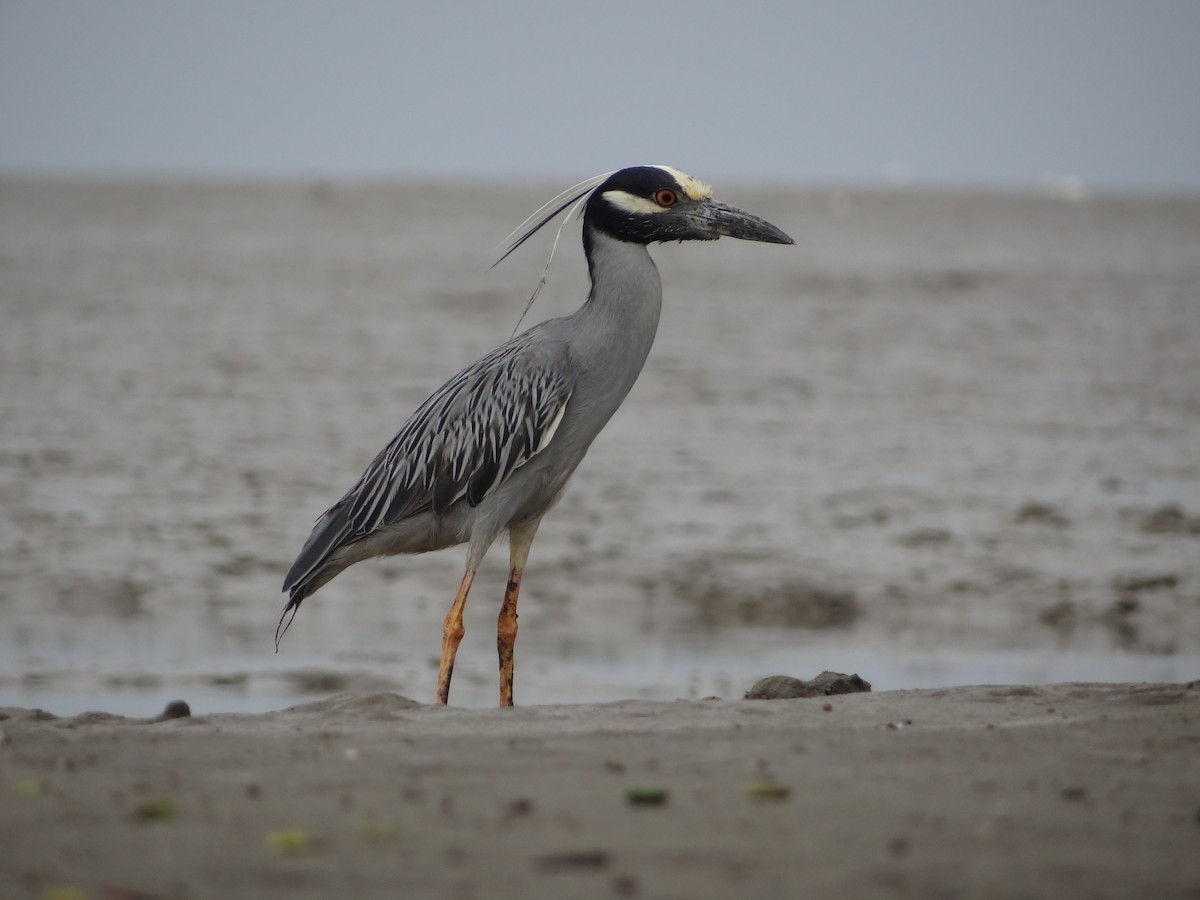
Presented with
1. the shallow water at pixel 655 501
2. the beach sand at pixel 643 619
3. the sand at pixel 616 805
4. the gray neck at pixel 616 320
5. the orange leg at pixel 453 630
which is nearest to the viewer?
the sand at pixel 616 805

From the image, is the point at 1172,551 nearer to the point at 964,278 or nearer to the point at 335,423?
the point at 335,423

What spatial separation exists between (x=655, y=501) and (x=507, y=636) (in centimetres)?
607

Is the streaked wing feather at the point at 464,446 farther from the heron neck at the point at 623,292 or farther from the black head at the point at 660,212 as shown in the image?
the black head at the point at 660,212

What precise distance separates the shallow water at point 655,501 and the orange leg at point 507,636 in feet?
3.36

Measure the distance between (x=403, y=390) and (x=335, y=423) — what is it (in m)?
2.57

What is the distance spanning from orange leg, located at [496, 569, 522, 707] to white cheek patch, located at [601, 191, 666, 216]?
189 cm

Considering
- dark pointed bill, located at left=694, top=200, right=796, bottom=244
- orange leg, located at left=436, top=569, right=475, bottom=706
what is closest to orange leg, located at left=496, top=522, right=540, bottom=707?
orange leg, located at left=436, top=569, right=475, bottom=706

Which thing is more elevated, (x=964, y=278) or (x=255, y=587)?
(x=964, y=278)

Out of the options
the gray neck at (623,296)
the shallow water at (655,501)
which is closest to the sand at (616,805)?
the gray neck at (623,296)

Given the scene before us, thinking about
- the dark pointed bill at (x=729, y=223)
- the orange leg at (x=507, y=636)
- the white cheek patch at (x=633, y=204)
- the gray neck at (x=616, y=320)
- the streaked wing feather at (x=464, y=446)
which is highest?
the white cheek patch at (x=633, y=204)

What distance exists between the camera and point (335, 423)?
55.4 ft

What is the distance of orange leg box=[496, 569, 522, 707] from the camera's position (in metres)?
7.39

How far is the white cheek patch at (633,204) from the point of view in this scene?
310 inches

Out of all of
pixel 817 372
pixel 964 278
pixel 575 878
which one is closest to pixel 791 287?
pixel 964 278
